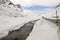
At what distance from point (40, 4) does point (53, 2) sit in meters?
0.61

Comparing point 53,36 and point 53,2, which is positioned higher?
point 53,36

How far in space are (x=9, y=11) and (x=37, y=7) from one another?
246 centimetres

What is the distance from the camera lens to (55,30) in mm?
1809

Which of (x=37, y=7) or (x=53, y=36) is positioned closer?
(x=53, y=36)

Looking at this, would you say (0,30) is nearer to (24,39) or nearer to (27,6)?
(24,39)

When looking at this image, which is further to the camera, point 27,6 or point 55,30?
point 27,6

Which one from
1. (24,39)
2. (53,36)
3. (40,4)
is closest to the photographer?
(53,36)

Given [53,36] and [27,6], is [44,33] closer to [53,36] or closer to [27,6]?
[53,36]

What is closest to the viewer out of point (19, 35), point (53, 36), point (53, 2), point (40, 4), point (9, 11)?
point (53, 36)

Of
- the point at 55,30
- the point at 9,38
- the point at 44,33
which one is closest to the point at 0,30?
the point at 9,38

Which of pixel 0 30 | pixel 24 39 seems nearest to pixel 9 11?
pixel 0 30

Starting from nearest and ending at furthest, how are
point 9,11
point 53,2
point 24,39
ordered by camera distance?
point 24,39
point 9,11
point 53,2

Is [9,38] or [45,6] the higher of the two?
[9,38]

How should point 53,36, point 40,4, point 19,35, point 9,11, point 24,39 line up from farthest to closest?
point 40,4
point 9,11
point 19,35
point 24,39
point 53,36
